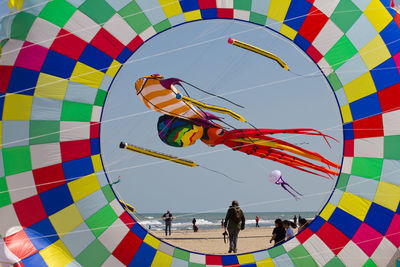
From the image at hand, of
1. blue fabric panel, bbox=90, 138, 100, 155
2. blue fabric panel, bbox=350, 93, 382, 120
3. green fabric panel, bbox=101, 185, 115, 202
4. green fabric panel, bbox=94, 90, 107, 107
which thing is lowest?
green fabric panel, bbox=101, 185, 115, 202

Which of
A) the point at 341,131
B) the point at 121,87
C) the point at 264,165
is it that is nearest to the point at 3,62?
the point at 121,87

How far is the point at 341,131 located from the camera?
153 inches

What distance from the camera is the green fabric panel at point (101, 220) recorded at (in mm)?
3666

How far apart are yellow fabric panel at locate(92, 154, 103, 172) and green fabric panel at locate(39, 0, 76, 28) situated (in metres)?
1.20

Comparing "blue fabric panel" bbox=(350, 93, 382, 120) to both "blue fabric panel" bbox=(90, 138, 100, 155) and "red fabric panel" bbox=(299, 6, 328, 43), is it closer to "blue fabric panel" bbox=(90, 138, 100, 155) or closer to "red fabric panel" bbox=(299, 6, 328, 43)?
"red fabric panel" bbox=(299, 6, 328, 43)

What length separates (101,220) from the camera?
3.69 metres

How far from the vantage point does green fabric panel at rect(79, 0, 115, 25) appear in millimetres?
3617

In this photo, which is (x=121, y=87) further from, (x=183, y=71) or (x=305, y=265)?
(x=305, y=265)

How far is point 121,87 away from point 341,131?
2137mm

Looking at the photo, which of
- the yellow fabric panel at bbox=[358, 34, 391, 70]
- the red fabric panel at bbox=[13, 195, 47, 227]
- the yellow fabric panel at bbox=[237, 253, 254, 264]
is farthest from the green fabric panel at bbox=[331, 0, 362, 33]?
the red fabric panel at bbox=[13, 195, 47, 227]

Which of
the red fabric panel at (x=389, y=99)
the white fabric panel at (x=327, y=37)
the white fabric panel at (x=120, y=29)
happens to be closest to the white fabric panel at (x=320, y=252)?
the red fabric panel at (x=389, y=99)

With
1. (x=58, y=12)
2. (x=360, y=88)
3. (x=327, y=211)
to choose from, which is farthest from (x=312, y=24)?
(x=58, y=12)

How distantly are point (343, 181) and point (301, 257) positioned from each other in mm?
807

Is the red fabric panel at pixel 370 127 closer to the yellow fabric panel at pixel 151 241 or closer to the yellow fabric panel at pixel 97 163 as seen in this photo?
the yellow fabric panel at pixel 151 241
